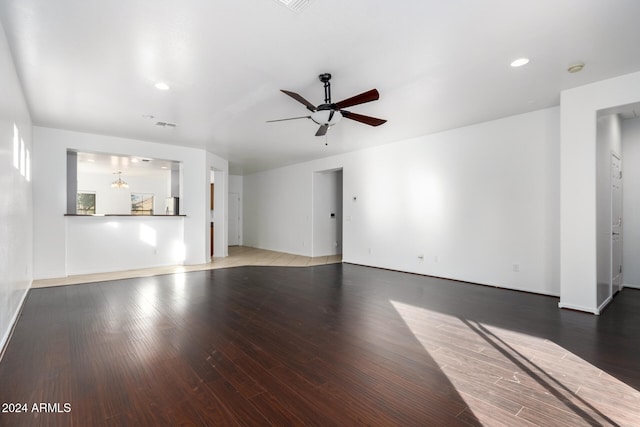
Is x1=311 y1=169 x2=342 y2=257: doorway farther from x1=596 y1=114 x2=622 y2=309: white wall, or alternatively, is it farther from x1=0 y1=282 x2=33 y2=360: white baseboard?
x1=0 y1=282 x2=33 y2=360: white baseboard

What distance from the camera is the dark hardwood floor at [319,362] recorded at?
173 cm

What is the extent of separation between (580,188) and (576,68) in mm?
1352

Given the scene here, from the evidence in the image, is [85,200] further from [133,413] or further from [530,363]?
[530,363]

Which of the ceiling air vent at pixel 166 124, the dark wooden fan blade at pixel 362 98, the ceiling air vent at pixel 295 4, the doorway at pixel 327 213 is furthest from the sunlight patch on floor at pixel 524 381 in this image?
the doorway at pixel 327 213

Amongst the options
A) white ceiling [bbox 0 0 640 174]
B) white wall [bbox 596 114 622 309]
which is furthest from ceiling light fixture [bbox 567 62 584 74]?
white wall [bbox 596 114 622 309]

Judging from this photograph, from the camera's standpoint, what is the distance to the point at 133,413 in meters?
1.70

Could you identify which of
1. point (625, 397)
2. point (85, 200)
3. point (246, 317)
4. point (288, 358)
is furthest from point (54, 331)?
point (85, 200)

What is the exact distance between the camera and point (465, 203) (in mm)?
5172

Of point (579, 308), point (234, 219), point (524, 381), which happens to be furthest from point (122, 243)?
point (579, 308)

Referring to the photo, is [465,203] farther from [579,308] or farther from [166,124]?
[166,124]

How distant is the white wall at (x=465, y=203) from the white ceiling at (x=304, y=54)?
22.1 inches

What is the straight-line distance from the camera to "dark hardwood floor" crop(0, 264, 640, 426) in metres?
1.73

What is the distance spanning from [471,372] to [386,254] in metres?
4.27

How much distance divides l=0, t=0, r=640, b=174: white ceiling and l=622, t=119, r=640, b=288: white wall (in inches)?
84.0
